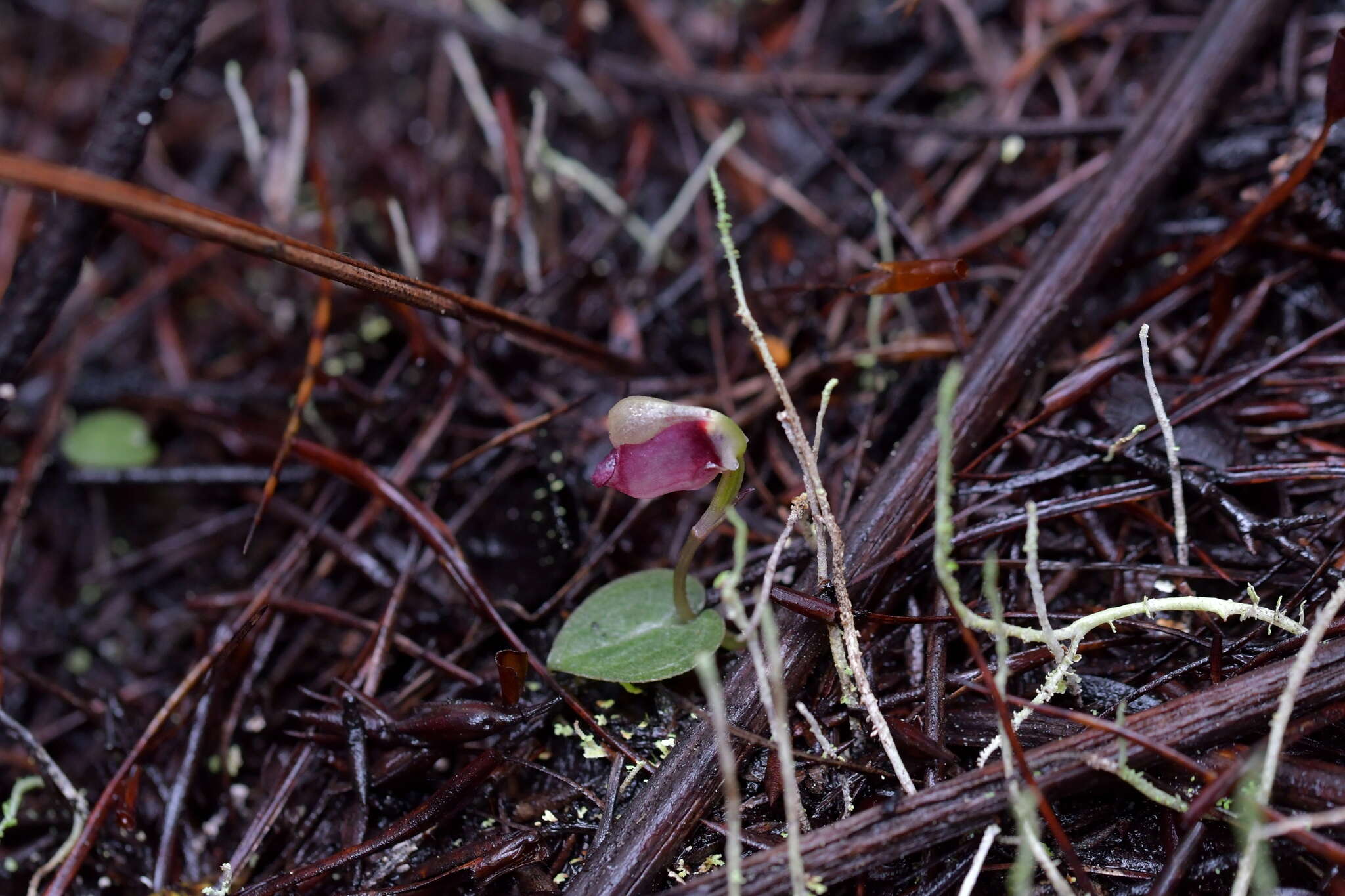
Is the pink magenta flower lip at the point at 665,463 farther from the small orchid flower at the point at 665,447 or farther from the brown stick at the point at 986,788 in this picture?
the brown stick at the point at 986,788

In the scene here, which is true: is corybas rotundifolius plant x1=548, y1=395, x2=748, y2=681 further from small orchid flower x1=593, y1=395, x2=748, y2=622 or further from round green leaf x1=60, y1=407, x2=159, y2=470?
round green leaf x1=60, y1=407, x2=159, y2=470

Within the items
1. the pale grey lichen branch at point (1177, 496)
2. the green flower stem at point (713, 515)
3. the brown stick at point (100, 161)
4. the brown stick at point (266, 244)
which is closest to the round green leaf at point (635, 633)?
the green flower stem at point (713, 515)

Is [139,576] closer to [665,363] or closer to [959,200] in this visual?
[665,363]

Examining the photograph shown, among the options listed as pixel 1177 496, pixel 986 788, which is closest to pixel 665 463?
pixel 986 788

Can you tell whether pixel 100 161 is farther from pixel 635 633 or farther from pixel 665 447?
pixel 635 633

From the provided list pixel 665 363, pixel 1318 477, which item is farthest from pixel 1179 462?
pixel 665 363
